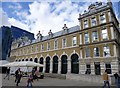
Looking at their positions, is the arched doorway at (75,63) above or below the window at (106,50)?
below

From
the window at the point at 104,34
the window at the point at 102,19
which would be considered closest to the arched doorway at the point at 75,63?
the window at the point at 104,34

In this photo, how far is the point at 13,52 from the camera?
177 ft

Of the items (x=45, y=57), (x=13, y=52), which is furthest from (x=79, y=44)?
(x=13, y=52)

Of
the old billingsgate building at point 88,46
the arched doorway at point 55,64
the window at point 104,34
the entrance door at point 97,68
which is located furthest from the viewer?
the arched doorway at point 55,64

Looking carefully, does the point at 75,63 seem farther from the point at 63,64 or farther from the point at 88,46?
the point at 88,46

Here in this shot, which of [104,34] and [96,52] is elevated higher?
[104,34]

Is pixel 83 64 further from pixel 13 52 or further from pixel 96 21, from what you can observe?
pixel 13 52

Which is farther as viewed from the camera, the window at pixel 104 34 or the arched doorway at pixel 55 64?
the arched doorway at pixel 55 64

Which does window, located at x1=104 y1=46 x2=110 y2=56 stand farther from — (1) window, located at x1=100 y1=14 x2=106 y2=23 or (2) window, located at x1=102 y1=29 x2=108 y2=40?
(1) window, located at x1=100 y1=14 x2=106 y2=23

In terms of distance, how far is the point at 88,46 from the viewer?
2775 cm

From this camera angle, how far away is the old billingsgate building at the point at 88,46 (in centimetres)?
2503

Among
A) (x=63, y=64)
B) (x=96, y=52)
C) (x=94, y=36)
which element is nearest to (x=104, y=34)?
(x=94, y=36)

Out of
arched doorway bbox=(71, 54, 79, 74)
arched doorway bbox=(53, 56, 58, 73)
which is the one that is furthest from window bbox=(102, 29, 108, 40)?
arched doorway bbox=(53, 56, 58, 73)

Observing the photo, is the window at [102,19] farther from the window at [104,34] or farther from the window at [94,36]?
the window at [94,36]
